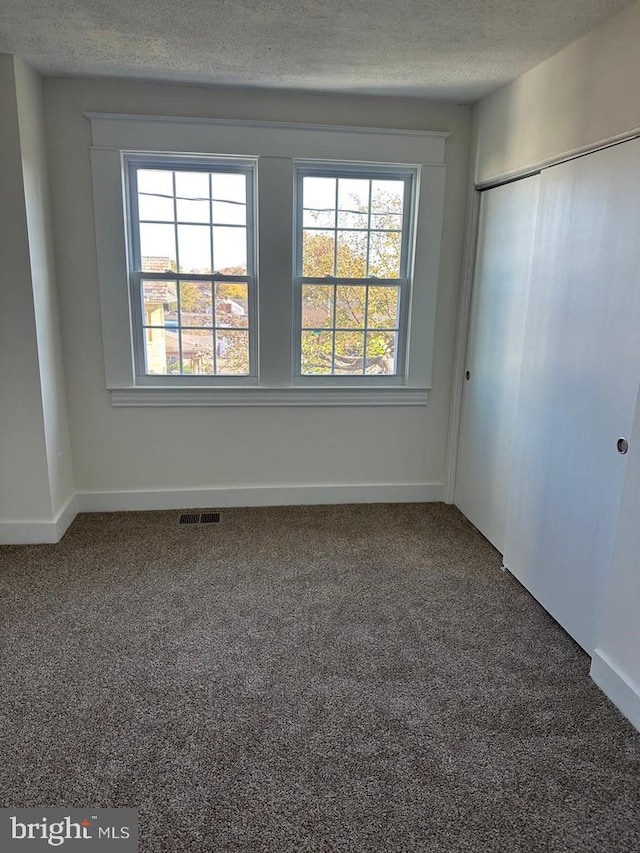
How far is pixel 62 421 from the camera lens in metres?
Result: 3.47

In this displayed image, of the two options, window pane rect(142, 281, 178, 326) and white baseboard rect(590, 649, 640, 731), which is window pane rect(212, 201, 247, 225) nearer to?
window pane rect(142, 281, 178, 326)

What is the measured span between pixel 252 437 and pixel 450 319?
1.57 metres

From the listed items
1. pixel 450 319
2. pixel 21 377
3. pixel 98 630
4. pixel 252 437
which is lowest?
pixel 98 630

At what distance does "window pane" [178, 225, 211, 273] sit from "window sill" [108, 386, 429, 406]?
78cm

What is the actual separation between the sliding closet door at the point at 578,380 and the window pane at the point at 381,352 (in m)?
1.10

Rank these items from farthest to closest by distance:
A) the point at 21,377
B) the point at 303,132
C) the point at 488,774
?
the point at 303,132 → the point at 21,377 → the point at 488,774

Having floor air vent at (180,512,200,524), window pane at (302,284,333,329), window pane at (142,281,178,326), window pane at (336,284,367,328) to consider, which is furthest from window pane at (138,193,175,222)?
floor air vent at (180,512,200,524)

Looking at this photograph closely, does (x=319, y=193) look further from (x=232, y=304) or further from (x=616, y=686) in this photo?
(x=616, y=686)

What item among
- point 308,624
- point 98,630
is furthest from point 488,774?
point 98,630

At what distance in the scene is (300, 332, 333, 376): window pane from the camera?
3.71 meters

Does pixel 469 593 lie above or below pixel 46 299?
below

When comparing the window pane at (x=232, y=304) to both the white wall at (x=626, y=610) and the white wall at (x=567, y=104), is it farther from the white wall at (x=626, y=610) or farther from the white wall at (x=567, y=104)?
the white wall at (x=626, y=610)

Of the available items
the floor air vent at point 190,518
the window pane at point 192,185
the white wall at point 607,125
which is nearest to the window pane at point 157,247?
the window pane at point 192,185

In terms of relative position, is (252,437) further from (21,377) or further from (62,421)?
(21,377)
